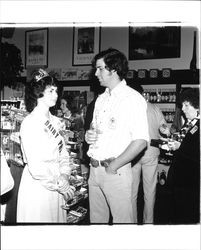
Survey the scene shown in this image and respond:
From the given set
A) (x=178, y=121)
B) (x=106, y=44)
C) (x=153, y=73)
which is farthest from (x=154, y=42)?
(x=178, y=121)

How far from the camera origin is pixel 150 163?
203cm

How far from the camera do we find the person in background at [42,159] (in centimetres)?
182

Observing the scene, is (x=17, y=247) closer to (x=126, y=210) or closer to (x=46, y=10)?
(x=126, y=210)

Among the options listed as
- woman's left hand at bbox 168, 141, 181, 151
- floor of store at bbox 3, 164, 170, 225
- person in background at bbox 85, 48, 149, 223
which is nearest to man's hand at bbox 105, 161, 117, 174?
person in background at bbox 85, 48, 149, 223

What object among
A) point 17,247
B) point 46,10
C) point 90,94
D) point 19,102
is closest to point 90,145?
point 90,94

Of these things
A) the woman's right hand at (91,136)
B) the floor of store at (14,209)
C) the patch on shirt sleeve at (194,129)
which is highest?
the patch on shirt sleeve at (194,129)

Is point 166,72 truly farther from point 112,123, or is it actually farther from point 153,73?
point 112,123

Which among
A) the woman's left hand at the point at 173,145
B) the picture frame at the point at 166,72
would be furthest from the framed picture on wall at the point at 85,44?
the woman's left hand at the point at 173,145

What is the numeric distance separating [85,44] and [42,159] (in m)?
0.74

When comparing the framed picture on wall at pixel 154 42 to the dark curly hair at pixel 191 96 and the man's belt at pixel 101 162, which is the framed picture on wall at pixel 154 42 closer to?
the dark curly hair at pixel 191 96

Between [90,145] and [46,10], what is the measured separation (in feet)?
2.69

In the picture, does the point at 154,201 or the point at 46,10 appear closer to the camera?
the point at 46,10

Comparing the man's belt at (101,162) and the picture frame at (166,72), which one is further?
Result: the picture frame at (166,72)

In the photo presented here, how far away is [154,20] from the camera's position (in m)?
1.91
